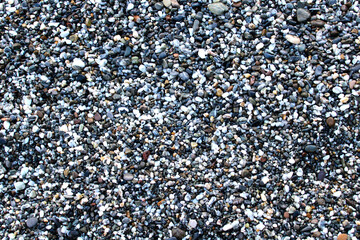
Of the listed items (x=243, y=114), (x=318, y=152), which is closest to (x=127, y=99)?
(x=243, y=114)

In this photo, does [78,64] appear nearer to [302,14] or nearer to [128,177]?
[128,177]

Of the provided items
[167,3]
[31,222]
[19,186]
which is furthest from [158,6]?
[31,222]

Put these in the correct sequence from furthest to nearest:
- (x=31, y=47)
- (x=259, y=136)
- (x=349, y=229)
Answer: (x=31, y=47) → (x=259, y=136) → (x=349, y=229)

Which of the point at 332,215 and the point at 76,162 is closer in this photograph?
the point at 332,215

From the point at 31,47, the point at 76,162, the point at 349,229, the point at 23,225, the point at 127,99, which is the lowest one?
the point at 349,229

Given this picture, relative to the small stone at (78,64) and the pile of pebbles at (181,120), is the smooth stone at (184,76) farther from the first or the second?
the small stone at (78,64)

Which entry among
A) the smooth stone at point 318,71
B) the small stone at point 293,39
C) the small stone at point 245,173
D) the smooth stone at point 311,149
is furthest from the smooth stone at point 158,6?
the smooth stone at point 311,149

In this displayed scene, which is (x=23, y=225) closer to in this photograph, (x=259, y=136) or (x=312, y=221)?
(x=259, y=136)
